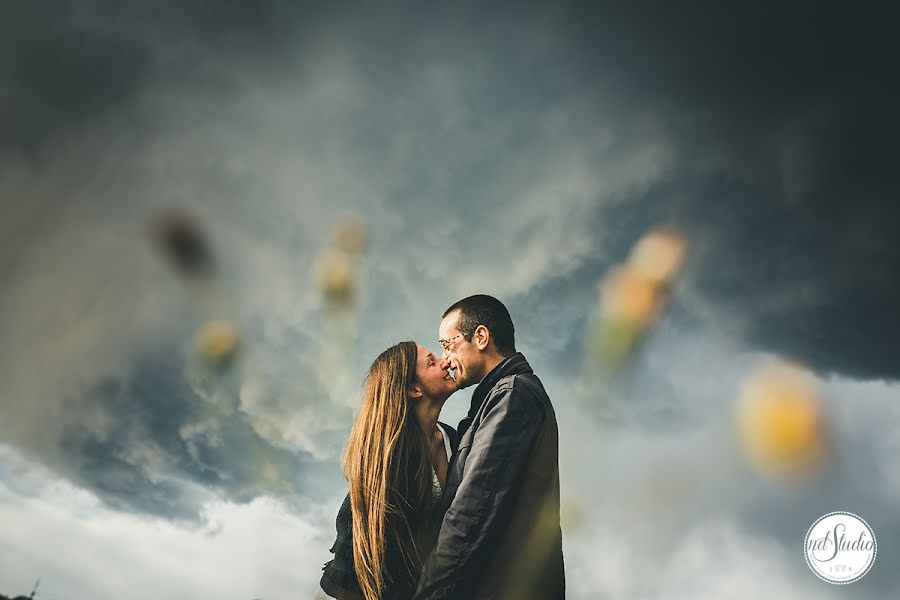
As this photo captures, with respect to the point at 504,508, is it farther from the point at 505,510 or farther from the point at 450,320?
the point at 450,320

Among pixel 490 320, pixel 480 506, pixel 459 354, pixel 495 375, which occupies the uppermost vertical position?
pixel 490 320

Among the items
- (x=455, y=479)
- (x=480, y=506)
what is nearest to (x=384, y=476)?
(x=455, y=479)

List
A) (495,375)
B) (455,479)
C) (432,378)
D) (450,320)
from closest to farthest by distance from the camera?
1. (455,479)
2. (495,375)
3. (450,320)
4. (432,378)

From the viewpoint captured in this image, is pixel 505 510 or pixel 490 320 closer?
pixel 505 510

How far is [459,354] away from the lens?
181 inches

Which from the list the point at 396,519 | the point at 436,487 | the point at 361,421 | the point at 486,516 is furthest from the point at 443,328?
the point at 486,516

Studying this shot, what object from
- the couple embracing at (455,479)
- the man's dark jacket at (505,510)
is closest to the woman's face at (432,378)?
the couple embracing at (455,479)

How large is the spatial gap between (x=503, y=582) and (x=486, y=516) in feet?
1.52

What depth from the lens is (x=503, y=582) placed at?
10.5ft

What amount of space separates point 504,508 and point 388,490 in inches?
46.6

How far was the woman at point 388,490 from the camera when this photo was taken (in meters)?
3.87

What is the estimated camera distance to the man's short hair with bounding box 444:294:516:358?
458 centimetres

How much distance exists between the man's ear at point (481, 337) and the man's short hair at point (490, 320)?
3 cm

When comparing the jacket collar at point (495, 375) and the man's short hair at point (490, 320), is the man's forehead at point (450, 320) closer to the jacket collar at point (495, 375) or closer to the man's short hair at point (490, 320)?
the man's short hair at point (490, 320)
